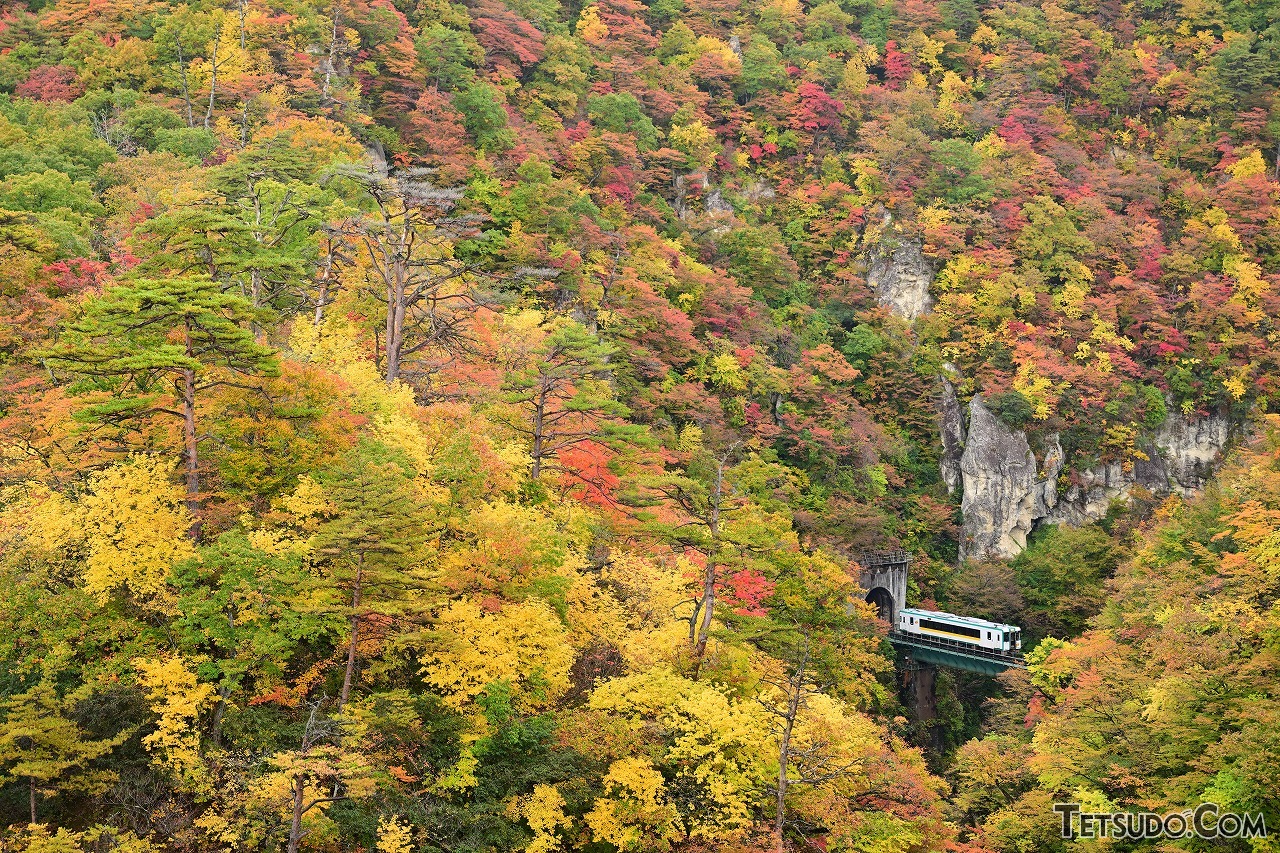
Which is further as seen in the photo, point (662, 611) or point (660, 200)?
point (660, 200)

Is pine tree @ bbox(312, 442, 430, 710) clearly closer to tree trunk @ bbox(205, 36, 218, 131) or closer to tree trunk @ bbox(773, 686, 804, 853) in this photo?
tree trunk @ bbox(773, 686, 804, 853)

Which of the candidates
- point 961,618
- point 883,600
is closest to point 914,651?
point 961,618

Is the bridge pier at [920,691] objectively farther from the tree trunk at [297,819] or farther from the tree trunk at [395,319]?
the tree trunk at [297,819]

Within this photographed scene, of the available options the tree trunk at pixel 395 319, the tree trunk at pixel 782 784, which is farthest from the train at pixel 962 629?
the tree trunk at pixel 395 319

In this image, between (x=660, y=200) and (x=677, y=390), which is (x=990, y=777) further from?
(x=660, y=200)

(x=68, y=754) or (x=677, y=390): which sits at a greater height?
(x=68, y=754)

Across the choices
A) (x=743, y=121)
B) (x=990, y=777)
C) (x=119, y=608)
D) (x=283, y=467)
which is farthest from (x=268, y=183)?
(x=743, y=121)

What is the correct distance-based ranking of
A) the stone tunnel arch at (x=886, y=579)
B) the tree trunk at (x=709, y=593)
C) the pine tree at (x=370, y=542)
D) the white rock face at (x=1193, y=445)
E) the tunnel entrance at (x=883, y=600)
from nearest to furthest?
the pine tree at (x=370, y=542), the tree trunk at (x=709, y=593), the stone tunnel arch at (x=886, y=579), the tunnel entrance at (x=883, y=600), the white rock face at (x=1193, y=445)

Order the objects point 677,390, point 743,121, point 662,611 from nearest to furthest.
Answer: point 662,611 < point 677,390 < point 743,121
